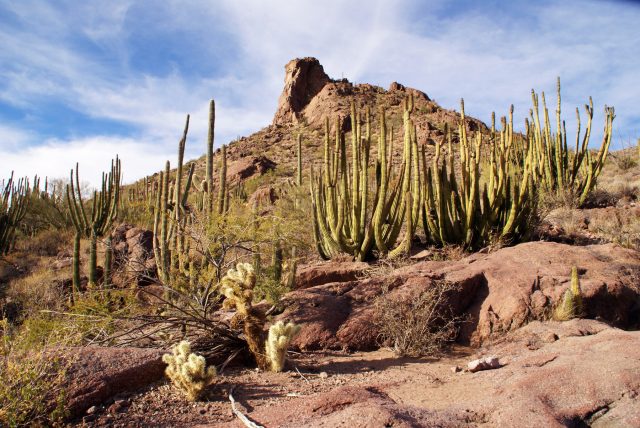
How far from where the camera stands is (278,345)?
597 centimetres

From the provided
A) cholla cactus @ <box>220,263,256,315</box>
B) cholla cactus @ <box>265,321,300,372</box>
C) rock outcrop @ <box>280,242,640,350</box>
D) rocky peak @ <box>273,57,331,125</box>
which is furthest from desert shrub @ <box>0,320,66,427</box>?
rocky peak @ <box>273,57,331,125</box>

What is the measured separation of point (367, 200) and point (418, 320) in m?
3.16

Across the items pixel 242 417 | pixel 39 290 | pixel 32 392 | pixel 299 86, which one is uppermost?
pixel 299 86

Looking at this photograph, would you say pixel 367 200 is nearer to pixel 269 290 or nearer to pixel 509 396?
pixel 269 290

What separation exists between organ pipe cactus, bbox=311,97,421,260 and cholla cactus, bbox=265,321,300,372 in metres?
3.68

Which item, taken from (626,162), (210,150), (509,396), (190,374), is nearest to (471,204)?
(210,150)

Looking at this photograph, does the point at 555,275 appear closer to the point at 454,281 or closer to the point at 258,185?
the point at 454,281

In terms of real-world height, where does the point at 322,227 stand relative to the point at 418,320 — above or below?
above

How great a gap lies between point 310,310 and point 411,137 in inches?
164

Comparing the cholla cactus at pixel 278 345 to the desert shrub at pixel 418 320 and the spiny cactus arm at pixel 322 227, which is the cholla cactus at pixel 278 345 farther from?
the spiny cactus arm at pixel 322 227

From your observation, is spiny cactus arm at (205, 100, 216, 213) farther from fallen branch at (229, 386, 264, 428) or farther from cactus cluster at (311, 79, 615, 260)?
fallen branch at (229, 386, 264, 428)

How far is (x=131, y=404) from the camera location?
4953 millimetres

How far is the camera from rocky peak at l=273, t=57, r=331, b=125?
4772cm

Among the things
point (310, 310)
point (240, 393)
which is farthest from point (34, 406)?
point (310, 310)
